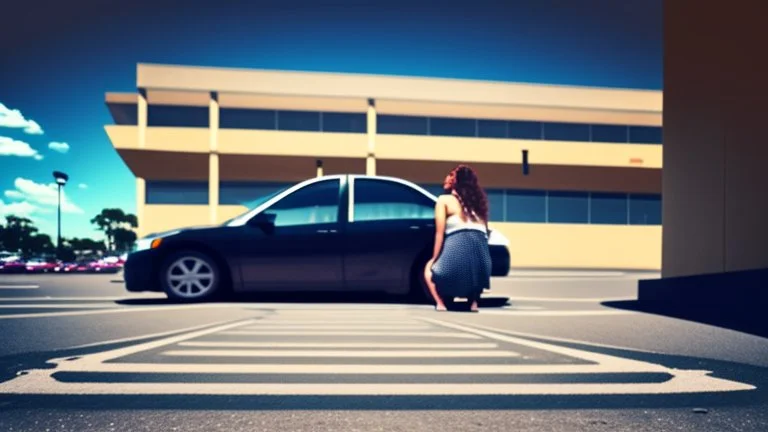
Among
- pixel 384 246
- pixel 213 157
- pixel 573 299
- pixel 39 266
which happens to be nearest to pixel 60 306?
pixel 384 246

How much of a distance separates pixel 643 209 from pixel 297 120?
2039 centimetres

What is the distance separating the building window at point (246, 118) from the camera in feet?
94.0

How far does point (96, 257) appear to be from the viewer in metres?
24.6

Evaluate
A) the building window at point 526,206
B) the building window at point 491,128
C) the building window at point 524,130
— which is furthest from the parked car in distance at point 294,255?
the building window at point 524,130

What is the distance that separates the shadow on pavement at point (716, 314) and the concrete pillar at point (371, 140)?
818 inches

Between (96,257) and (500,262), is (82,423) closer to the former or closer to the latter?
(500,262)

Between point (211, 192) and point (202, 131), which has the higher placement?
point (202, 131)

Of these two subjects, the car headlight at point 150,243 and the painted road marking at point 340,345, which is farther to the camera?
the car headlight at point 150,243

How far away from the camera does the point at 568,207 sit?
30.5 m

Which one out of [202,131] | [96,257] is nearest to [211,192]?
[202,131]

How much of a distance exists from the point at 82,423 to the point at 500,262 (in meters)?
5.34

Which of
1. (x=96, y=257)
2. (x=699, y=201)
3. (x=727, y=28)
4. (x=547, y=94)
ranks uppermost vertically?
(x=547, y=94)

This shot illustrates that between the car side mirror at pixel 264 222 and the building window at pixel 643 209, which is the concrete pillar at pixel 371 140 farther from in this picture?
the car side mirror at pixel 264 222

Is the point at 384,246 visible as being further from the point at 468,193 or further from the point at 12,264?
the point at 12,264
